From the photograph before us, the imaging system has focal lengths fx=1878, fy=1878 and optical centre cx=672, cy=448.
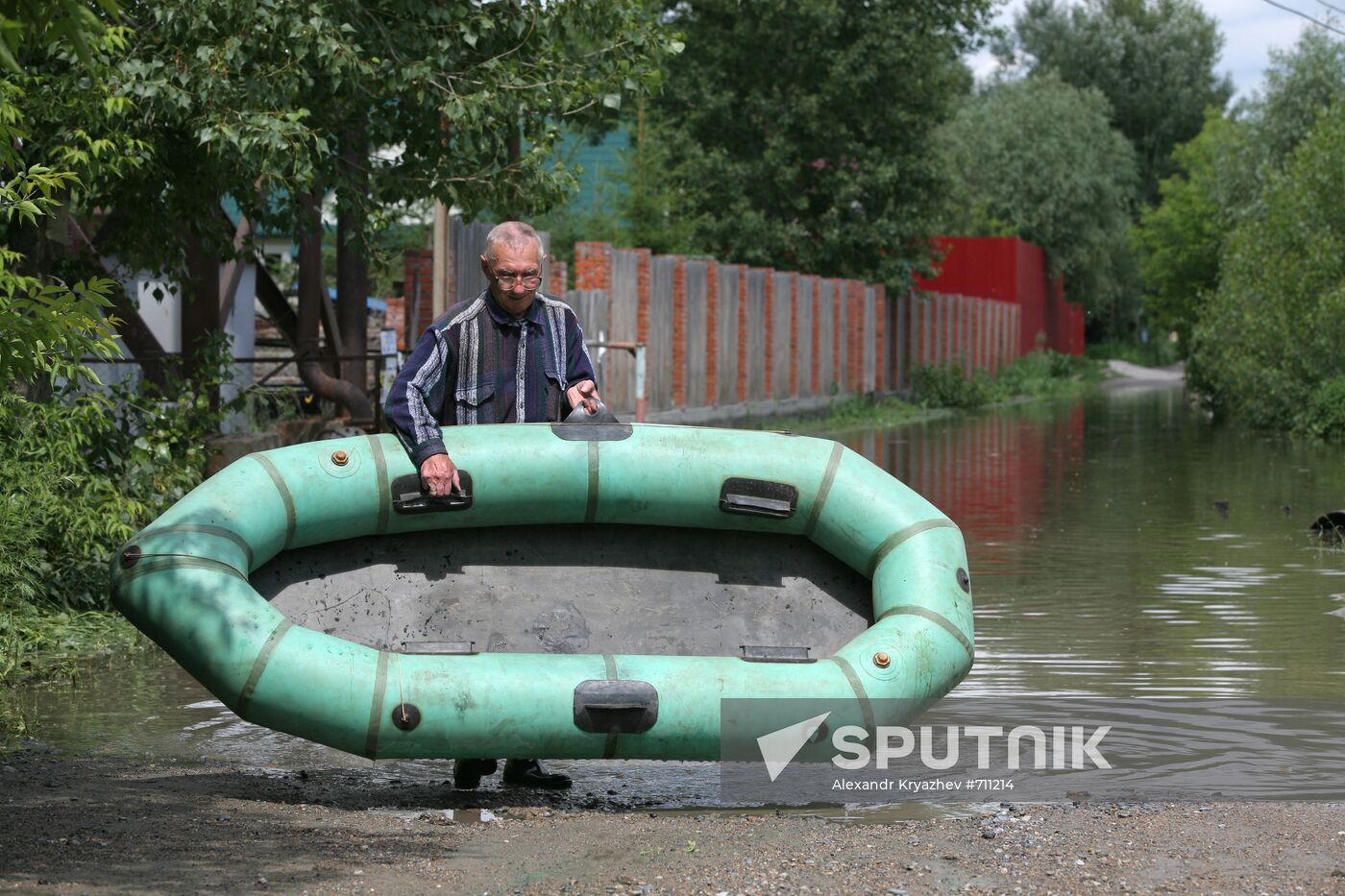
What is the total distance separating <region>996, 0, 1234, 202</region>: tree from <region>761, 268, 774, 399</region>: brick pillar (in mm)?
40218

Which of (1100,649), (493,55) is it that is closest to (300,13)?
(493,55)

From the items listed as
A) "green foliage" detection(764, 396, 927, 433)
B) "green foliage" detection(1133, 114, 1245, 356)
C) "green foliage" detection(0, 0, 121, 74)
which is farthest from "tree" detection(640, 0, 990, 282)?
A: "green foliage" detection(0, 0, 121, 74)

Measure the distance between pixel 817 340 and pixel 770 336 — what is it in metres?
2.51

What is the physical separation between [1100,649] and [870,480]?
259 centimetres

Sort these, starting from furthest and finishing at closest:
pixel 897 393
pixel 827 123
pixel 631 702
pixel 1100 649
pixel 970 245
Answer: pixel 970 245 < pixel 897 393 < pixel 827 123 < pixel 1100 649 < pixel 631 702

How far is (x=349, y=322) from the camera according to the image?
15.3 meters

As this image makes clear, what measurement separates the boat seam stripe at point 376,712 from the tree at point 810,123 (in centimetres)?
2544

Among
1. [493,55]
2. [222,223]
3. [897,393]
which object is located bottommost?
[897,393]

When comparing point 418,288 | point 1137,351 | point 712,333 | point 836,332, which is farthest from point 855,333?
point 1137,351

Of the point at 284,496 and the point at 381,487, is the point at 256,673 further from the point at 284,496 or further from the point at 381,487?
the point at 381,487

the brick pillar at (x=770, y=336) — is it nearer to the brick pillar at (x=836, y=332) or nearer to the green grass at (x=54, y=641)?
the brick pillar at (x=836, y=332)

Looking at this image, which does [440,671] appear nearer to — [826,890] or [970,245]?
[826,890]

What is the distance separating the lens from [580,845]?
5203 millimetres

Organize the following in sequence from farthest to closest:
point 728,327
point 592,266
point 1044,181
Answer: point 1044,181
point 728,327
point 592,266
